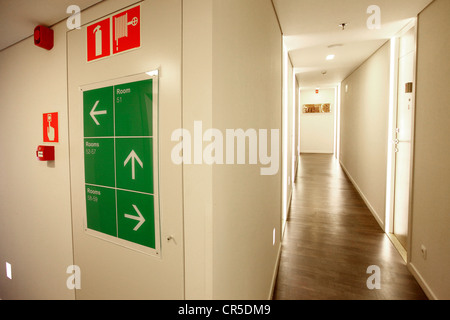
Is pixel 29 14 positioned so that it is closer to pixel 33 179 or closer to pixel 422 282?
pixel 33 179

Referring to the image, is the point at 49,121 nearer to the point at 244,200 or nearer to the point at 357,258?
the point at 244,200

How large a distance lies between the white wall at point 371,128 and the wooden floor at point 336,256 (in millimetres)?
421

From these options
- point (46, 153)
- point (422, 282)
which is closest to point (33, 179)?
point (46, 153)

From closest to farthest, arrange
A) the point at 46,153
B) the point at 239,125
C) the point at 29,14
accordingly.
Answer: the point at 239,125
the point at 29,14
the point at 46,153

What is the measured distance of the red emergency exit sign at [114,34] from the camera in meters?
1.17

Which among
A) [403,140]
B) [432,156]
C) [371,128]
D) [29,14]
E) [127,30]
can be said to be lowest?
[432,156]

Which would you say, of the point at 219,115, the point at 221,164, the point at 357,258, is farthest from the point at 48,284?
the point at 357,258

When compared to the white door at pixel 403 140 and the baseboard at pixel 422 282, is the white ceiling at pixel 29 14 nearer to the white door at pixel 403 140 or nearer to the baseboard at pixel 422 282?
the baseboard at pixel 422 282

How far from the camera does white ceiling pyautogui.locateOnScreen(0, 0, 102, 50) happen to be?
1.35m

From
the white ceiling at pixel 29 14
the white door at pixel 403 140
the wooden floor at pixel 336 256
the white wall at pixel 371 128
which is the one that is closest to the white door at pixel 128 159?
the white ceiling at pixel 29 14

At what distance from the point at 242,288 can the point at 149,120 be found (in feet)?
3.35

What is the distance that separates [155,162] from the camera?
1.11 meters

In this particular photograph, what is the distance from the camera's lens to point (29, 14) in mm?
1470

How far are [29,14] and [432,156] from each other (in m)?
3.33
